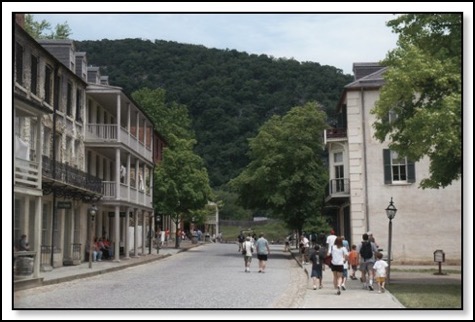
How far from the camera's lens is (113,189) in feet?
117

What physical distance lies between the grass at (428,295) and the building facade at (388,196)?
13.7m

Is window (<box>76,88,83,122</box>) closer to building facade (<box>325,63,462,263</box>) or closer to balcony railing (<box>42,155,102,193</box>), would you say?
balcony railing (<box>42,155,102,193</box>)

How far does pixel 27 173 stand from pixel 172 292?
582 cm

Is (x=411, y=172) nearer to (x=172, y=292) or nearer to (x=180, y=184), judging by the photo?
(x=172, y=292)

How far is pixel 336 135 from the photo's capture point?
1529 inches

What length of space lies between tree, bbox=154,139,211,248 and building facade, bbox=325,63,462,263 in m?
15.4

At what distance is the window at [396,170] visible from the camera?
35406mm

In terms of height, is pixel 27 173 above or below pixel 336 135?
below

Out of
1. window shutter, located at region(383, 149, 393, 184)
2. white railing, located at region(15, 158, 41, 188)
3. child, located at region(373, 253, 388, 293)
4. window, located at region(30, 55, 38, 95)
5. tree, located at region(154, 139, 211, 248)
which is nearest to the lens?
child, located at region(373, 253, 388, 293)

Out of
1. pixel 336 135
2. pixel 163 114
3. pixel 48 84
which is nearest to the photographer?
pixel 48 84

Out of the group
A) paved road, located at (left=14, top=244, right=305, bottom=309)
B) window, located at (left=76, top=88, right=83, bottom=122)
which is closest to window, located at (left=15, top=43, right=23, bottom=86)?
paved road, located at (left=14, top=244, right=305, bottom=309)

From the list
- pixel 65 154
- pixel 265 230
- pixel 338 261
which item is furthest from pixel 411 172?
pixel 265 230

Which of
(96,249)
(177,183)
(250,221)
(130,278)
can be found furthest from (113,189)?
→ (250,221)

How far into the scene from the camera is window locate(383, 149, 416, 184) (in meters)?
35.4
